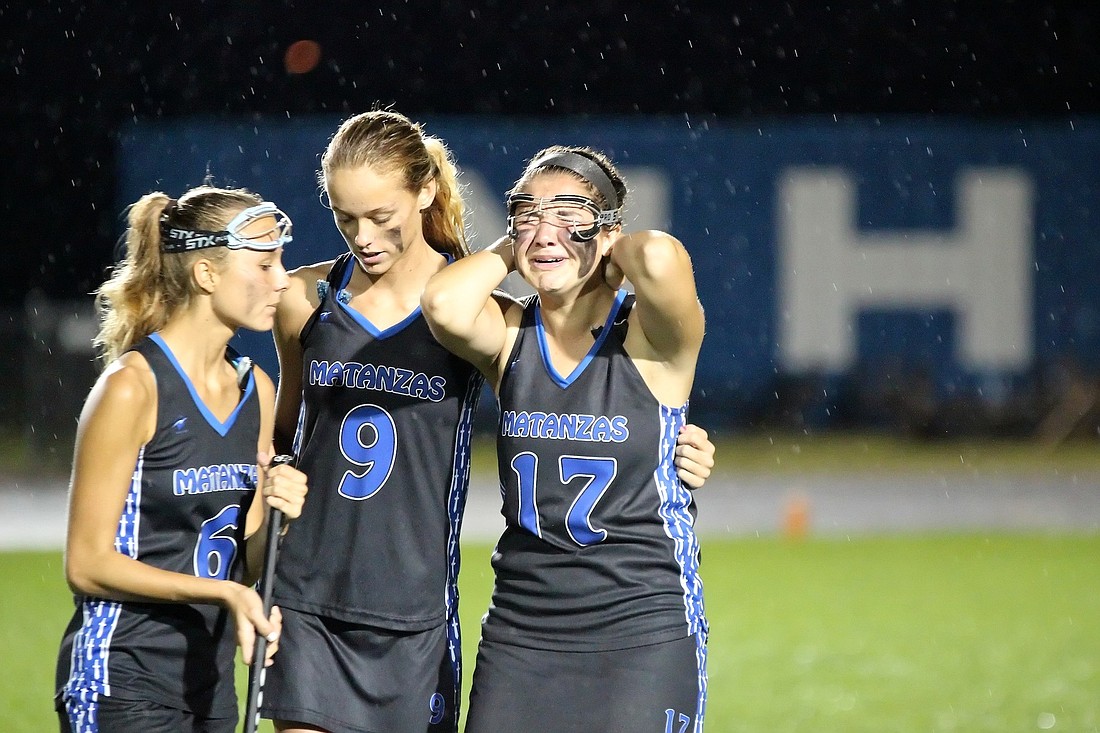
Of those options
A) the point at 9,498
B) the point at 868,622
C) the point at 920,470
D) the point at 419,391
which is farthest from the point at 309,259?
the point at 419,391

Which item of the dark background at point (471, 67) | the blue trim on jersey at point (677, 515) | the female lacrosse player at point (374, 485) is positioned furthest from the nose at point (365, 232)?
the dark background at point (471, 67)

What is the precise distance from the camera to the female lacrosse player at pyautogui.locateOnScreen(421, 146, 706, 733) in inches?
133

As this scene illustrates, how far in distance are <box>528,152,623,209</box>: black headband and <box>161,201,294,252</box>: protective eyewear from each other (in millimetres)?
681

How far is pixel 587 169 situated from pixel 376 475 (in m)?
0.93

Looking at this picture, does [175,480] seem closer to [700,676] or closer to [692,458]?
[692,458]

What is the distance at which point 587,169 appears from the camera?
357 centimetres

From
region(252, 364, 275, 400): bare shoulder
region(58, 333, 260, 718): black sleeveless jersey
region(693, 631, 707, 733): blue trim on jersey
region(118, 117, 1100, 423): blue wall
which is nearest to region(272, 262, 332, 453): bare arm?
region(252, 364, 275, 400): bare shoulder

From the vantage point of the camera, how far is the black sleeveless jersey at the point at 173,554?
3.27 metres

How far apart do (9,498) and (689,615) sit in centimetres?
1151

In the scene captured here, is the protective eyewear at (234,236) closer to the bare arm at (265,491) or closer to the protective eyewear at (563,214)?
the bare arm at (265,491)

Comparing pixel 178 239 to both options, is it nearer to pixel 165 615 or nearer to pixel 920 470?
pixel 165 615

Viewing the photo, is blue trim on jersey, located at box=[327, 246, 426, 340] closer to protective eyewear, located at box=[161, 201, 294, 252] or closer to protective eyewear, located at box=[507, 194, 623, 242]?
protective eyewear, located at box=[161, 201, 294, 252]

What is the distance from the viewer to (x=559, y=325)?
11.7 ft

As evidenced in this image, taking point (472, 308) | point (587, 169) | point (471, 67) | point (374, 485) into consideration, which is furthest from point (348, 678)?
point (471, 67)
